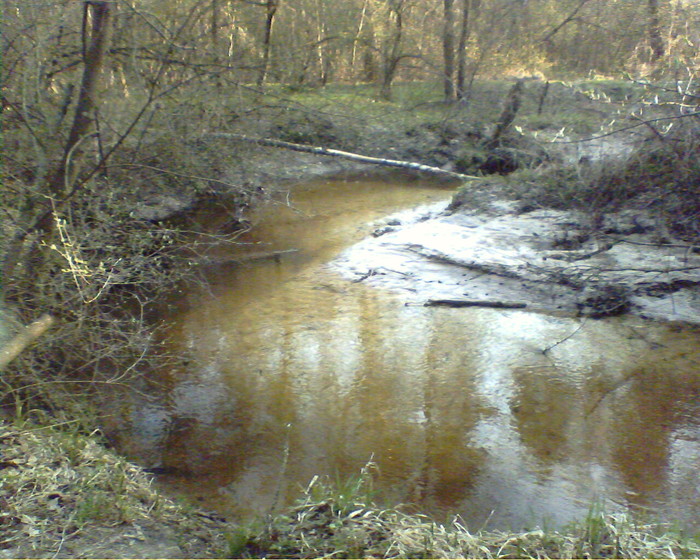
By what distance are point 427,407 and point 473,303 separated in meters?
2.34

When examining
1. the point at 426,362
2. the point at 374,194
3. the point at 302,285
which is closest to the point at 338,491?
the point at 426,362

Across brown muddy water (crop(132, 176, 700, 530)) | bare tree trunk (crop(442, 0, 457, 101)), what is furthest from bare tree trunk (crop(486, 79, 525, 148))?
brown muddy water (crop(132, 176, 700, 530))

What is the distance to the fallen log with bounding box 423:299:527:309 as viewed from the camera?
25.1ft

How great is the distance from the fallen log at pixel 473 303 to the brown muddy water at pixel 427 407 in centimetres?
12

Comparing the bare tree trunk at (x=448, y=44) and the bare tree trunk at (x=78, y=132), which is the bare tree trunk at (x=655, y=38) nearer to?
the bare tree trunk at (x=448, y=44)

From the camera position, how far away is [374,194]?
13.4m

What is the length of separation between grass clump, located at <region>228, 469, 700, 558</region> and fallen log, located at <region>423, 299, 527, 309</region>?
3955 millimetres

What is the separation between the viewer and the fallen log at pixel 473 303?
25.1ft

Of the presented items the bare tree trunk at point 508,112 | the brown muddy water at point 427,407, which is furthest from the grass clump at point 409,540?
the bare tree trunk at point 508,112

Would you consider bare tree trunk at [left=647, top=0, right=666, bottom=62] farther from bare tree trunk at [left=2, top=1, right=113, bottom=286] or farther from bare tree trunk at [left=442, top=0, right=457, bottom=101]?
bare tree trunk at [left=2, top=1, right=113, bottom=286]

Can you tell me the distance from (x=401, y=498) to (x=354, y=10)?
17.1 meters

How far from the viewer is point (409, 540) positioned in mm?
3520

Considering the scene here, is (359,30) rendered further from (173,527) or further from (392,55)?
(173,527)

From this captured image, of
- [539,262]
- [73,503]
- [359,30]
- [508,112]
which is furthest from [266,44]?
[359,30]
